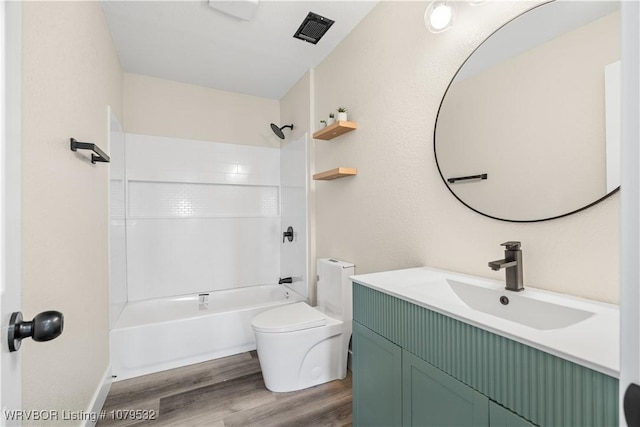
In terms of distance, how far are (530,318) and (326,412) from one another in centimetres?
128

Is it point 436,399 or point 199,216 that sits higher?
point 199,216

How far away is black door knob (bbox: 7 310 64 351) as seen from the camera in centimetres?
56

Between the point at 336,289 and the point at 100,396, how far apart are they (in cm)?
160

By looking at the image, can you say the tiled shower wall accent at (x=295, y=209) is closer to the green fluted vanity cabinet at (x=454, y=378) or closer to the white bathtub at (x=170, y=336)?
the white bathtub at (x=170, y=336)

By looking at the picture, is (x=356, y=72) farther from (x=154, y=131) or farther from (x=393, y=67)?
(x=154, y=131)

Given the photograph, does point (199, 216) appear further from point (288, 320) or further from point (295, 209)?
point (288, 320)

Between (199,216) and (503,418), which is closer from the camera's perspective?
(503,418)

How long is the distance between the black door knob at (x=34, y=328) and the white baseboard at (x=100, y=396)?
1.37 metres

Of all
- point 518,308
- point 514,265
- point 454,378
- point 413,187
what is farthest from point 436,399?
point 413,187

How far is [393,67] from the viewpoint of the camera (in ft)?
5.95

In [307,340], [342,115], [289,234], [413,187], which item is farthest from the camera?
[289,234]

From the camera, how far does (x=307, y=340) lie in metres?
1.96

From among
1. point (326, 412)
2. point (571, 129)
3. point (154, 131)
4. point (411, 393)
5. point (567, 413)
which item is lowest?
point (326, 412)

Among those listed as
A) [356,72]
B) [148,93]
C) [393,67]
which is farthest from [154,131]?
[393,67]
